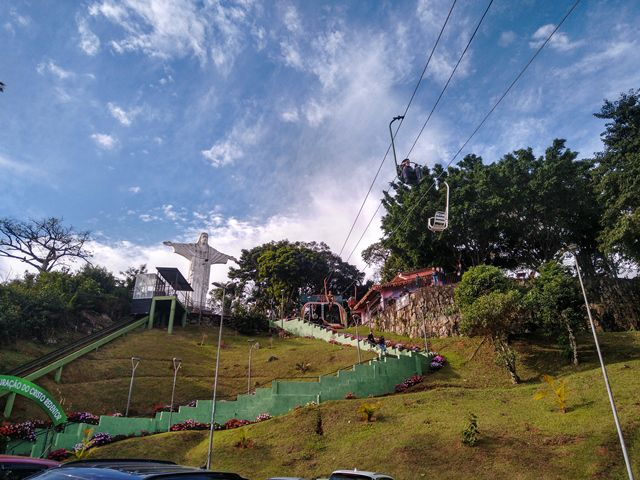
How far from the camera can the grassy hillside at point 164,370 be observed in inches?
1106

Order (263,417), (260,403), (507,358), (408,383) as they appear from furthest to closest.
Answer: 1. (408,383)
2. (507,358)
3. (260,403)
4. (263,417)

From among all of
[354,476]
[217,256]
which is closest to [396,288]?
[217,256]

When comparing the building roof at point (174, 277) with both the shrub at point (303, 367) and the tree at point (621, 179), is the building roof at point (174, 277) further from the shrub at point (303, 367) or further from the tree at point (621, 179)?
the tree at point (621, 179)

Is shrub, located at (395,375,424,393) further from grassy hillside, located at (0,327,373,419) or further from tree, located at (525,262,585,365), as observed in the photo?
tree, located at (525,262,585,365)

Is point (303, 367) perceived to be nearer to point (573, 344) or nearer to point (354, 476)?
point (573, 344)

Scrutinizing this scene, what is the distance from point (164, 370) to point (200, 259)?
26.6 m

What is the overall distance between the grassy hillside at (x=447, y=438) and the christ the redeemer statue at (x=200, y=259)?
36880mm

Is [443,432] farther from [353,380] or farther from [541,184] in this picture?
[541,184]

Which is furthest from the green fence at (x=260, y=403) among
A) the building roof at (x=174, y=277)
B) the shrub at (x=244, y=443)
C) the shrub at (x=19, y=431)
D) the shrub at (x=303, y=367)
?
the building roof at (x=174, y=277)

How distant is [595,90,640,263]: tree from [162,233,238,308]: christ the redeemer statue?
42942mm

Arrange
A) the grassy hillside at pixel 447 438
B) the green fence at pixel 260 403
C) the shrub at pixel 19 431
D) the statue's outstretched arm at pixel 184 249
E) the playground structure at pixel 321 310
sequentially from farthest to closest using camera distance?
the playground structure at pixel 321 310 < the statue's outstretched arm at pixel 184 249 < the green fence at pixel 260 403 < the shrub at pixel 19 431 < the grassy hillside at pixel 447 438

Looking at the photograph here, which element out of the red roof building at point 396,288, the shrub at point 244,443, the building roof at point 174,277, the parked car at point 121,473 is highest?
the building roof at point 174,277

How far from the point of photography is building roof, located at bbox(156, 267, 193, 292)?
5147 centimetres

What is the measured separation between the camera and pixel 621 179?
31406 millimetres
